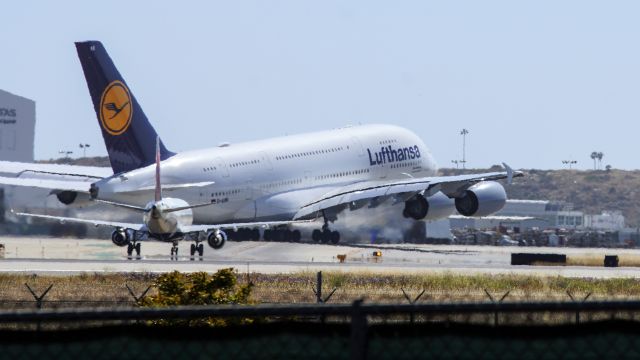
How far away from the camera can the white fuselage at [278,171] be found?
2667 inches

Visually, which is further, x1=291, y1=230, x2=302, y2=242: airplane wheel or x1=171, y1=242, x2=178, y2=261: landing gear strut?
x1=291, y1=230, x2=302, y2=242: airplane wheel

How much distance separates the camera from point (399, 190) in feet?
246

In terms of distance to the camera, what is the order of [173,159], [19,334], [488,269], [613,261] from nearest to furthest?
[19,334] < [488,269] < [613,261] < [173,159]

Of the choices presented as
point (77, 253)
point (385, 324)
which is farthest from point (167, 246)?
point (385, 324)

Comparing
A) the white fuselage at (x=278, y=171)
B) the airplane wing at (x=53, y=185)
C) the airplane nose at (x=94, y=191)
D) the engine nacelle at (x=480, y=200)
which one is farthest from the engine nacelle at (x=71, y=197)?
the engine nacelle at (x=480, y=200)

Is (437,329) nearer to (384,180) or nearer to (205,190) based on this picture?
(205,190)

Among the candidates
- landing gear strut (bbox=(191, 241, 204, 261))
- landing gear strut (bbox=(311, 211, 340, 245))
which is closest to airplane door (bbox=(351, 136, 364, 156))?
landing gear strut (bbox=(311, 211, 340, 245))

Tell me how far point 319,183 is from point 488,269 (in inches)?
1005

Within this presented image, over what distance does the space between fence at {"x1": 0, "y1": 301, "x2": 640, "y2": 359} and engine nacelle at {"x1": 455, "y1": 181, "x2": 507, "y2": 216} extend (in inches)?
2656

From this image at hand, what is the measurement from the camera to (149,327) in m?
8.42

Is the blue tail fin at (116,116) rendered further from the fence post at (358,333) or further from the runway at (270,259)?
the fence post at (358,333)

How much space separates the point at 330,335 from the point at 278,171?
2688 inches

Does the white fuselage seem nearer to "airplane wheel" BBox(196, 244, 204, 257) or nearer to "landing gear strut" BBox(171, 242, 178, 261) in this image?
"landing gear strut" BBox(171, 242, 178, 261)

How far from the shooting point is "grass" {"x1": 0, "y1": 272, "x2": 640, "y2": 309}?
40.5 m
